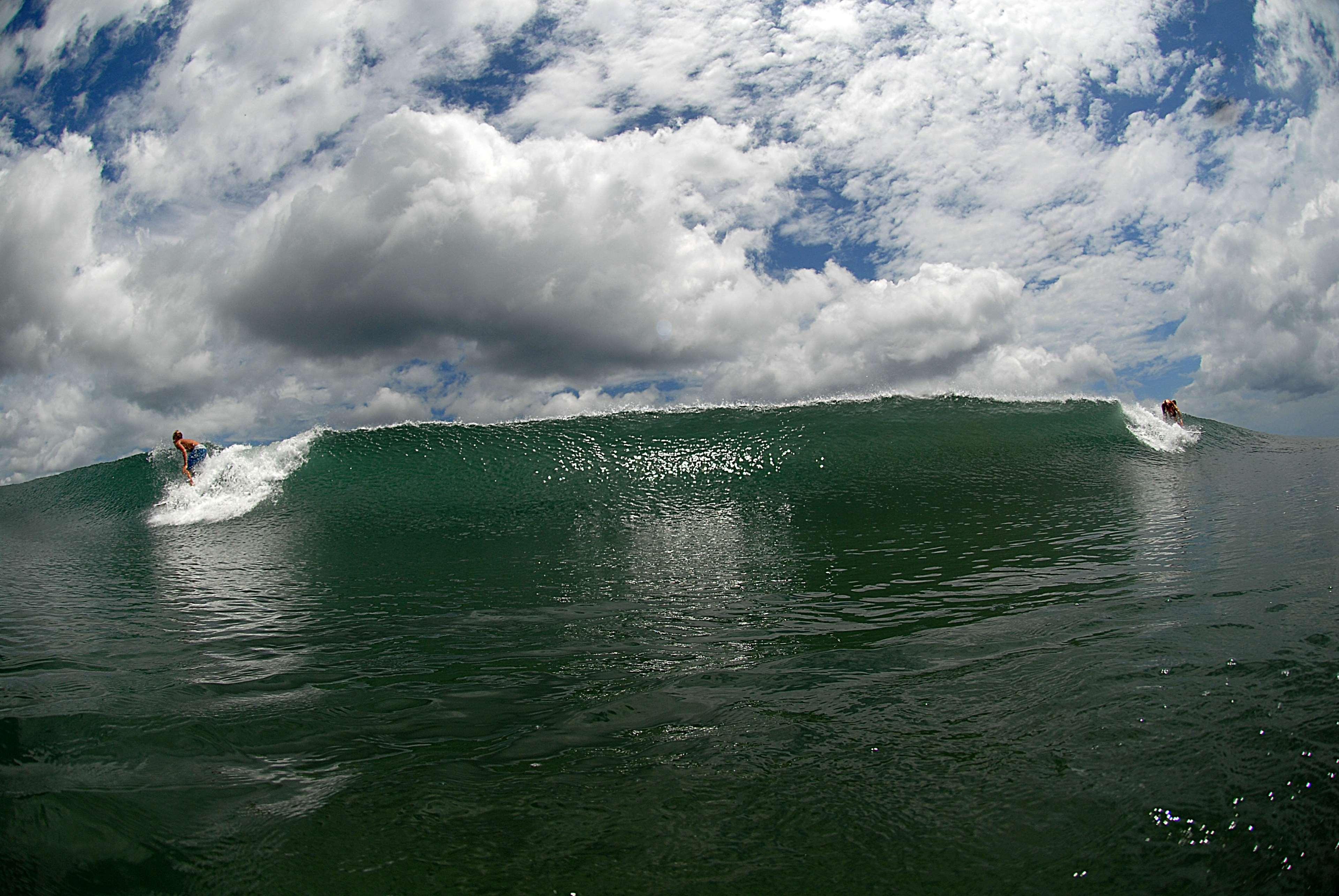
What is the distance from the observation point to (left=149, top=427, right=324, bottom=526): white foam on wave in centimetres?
1145

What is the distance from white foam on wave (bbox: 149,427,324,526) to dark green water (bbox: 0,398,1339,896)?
3711mm

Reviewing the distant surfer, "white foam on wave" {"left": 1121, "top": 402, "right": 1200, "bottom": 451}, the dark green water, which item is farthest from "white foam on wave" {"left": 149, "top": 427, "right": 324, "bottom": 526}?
"white foam on wave" {"left": 1121, "top": 402, "right": 1200, "bottom": 451}

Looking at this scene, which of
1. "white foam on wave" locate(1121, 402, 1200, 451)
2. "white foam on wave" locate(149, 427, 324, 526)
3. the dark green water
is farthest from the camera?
"white foam on wave" locate(1121, 402, 1200, 451)

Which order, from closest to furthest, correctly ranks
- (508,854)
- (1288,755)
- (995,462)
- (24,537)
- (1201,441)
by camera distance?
(508,854)
(1288,755)
(24,537)
(995,462)
(1201,441)

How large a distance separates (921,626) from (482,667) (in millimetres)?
2545

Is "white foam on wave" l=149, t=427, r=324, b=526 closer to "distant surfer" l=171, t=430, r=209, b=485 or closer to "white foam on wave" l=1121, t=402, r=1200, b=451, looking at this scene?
"distant surfer" l=171, t=430, r=209, b=485

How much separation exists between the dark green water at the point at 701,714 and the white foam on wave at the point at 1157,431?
722cm

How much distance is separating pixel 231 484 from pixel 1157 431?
19460mm

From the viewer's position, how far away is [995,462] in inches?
468

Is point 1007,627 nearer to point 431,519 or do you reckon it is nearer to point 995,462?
point 431,519

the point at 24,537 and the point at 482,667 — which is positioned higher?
the point at 24,537

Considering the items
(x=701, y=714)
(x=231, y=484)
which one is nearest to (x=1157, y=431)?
(x=701, y=714)

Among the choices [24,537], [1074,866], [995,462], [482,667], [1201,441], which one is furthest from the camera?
[1201,441]

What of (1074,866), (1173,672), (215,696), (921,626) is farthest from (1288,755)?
(215,696)
